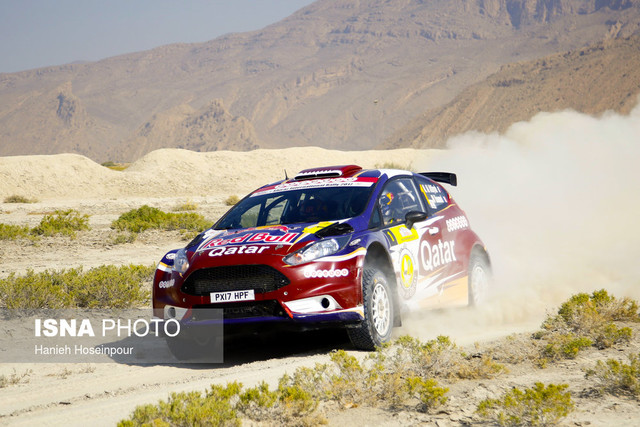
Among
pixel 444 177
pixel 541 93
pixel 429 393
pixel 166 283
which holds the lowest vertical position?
pixel 429 393

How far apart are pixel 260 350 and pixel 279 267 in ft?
4.98

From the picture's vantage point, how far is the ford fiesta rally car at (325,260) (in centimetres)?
643

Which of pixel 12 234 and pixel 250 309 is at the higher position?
pixel 12 234

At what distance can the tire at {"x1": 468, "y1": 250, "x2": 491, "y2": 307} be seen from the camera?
8.96 m

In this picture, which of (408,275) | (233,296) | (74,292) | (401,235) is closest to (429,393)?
(233,296)

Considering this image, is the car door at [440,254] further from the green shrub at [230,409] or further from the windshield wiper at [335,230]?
the green shrub at [230,409]

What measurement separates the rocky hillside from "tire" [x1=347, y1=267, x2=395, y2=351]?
109 meters

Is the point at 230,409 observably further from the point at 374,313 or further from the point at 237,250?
the point at 374,313

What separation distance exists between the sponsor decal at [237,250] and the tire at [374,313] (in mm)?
997

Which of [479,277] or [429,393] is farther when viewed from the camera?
[479,277]

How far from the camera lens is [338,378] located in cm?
509

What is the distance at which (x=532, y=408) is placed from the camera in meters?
4.28

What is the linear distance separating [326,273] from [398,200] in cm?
192

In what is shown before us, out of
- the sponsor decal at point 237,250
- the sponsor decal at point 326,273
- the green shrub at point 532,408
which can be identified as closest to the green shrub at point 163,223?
the sponsor decal at point 237,250
